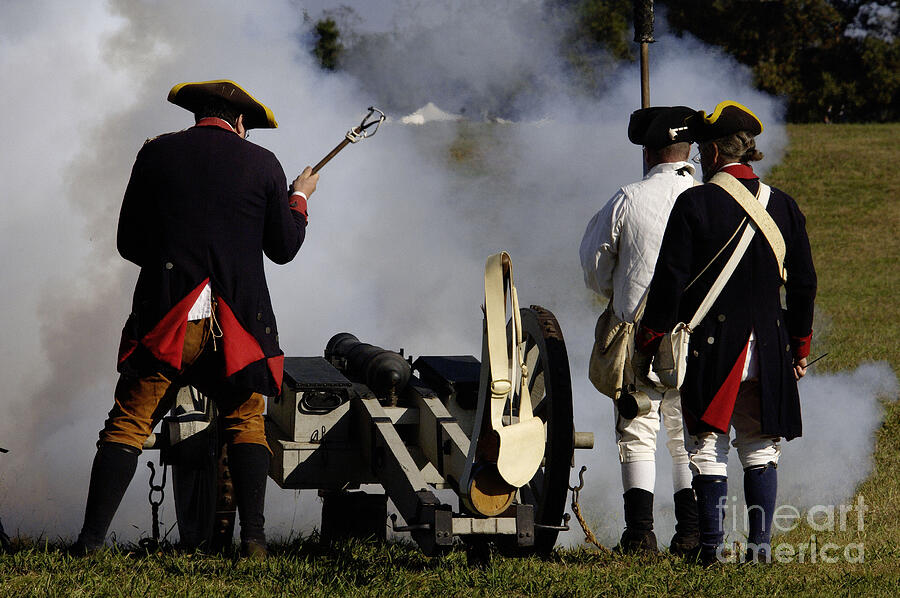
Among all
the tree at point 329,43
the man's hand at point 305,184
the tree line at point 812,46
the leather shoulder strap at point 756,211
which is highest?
the tree line at point 812,46

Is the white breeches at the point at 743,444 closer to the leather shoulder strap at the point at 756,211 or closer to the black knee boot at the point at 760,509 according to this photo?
the black knee boot at the point at 760,509

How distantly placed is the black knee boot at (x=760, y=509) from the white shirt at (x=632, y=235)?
27.1 inches

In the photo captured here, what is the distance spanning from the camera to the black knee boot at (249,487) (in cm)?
395

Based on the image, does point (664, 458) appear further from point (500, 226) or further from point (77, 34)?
point (500, 226)

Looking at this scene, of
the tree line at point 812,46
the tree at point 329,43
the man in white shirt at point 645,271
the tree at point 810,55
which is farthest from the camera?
the tree at point 810,55

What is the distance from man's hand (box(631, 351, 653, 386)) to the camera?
4.00 metres

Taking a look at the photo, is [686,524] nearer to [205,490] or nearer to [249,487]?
[249,487]

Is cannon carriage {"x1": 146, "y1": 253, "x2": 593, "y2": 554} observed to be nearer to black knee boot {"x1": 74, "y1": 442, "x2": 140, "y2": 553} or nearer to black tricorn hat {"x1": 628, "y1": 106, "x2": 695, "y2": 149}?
black knee boot {"x1": 74, "y1": 442, "x2": 140, "y2": 553}

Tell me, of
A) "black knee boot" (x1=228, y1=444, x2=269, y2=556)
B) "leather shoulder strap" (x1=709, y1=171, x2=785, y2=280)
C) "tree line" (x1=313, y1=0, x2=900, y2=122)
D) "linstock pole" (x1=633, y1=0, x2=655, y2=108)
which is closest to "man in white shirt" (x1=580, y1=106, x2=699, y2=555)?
"leather shoulder strap" (x1=709, y1=171, x2=785, y2=280)

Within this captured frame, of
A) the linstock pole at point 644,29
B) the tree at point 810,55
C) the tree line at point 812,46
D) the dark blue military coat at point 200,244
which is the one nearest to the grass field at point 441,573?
the dark blue military coat at point 200,244

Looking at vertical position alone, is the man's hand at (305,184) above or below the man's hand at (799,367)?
above

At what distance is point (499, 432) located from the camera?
355 centimetres

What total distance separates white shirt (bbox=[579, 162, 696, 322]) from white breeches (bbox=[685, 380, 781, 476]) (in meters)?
0.51

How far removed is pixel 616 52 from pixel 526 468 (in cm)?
1139
